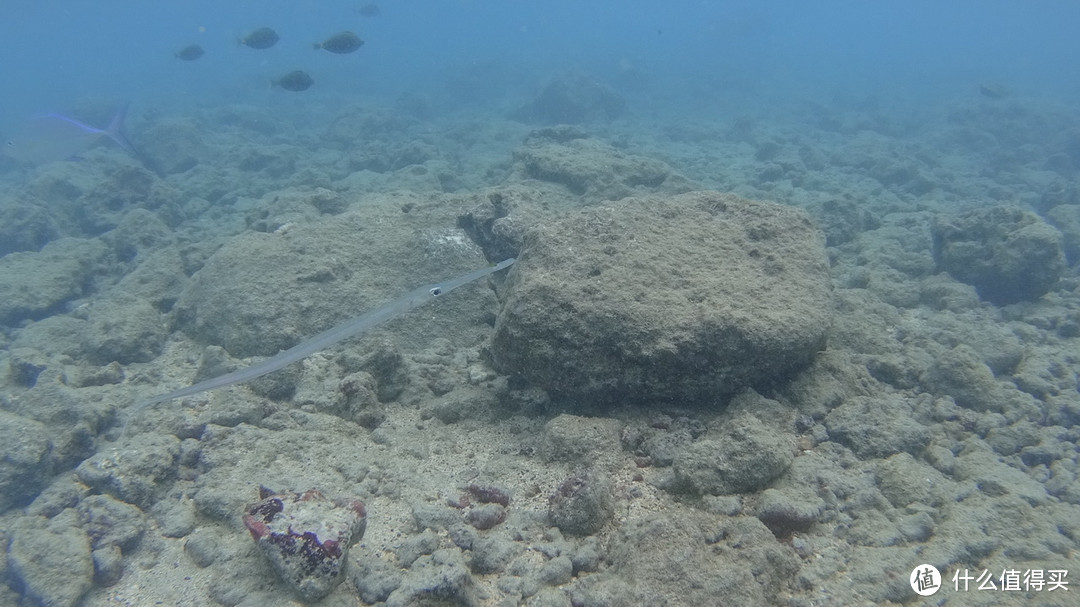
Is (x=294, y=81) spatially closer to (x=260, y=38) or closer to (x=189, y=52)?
(x=260, y=38)

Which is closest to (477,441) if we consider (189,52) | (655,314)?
(655,314)

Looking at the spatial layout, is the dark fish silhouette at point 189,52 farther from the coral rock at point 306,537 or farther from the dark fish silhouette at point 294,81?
the coral rock at point 306,537

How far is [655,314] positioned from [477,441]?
5.71 feet

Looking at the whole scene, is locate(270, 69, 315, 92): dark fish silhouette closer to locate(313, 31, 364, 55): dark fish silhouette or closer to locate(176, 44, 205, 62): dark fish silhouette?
locate(313, 31, 364, 55): dark fish silhouette

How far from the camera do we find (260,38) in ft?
37.2

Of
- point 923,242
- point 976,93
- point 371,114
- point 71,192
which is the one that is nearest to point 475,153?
point 371,114

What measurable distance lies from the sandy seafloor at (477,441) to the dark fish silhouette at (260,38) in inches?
207

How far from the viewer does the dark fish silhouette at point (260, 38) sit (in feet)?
36.8

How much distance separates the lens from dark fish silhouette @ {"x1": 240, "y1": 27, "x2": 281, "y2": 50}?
11227mm

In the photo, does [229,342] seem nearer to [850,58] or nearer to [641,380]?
[641,380]

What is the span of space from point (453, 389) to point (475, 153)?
503 inches

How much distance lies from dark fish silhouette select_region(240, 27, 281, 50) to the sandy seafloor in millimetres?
5246

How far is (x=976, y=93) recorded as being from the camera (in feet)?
93.2

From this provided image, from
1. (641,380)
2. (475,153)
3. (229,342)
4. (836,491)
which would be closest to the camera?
(836,491)
